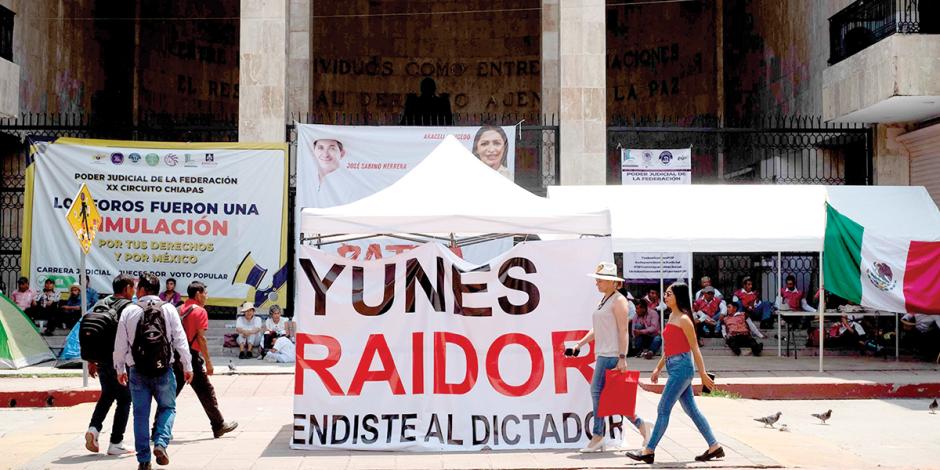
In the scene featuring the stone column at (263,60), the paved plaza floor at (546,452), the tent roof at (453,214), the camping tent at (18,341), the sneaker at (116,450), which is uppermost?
the stone column at (263,60)

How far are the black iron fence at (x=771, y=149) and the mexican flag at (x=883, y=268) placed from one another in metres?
3.69

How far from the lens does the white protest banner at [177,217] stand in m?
18.3

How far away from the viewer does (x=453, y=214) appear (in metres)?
9.98

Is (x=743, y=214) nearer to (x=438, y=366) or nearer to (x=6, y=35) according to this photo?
(x=438, y=366)

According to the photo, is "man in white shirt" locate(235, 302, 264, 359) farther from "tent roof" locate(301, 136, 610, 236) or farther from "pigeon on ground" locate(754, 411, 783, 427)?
"pigeon on ground" locate(754, 411, 783, 427)

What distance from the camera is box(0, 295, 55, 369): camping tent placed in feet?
52.5

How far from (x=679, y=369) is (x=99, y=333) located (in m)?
4.91

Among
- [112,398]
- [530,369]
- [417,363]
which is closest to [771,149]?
[530,369]

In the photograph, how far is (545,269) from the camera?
980 cm

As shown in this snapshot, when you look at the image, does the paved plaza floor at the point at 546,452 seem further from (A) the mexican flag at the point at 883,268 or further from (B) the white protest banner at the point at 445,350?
(A) the mexican flag at the point at 883,268

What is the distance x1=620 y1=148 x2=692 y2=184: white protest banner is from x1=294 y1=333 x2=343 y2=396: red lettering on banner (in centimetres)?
1138

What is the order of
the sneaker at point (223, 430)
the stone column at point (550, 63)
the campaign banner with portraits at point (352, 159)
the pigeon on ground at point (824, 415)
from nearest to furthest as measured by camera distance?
the sneaker at point (223, 430) < the pigeon on ground at point (824, 415) < the campaign banner with portraits at point (352, 159) < the stone column at point (550, 63)

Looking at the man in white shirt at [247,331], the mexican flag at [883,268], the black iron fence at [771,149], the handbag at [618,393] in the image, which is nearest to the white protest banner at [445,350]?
the handbag at [618,393]

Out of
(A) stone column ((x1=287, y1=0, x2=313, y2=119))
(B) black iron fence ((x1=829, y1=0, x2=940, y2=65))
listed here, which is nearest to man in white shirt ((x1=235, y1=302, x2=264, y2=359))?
(A) stone column ((x1=287, y1=0, x2=313, y2=119))
